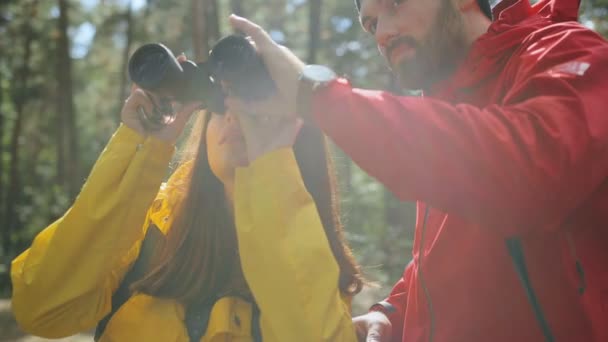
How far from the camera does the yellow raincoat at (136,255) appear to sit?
5.63 ft

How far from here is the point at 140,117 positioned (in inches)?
89.4

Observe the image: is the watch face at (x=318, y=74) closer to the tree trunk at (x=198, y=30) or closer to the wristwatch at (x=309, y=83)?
the wristwatch at (x=309, y=83)

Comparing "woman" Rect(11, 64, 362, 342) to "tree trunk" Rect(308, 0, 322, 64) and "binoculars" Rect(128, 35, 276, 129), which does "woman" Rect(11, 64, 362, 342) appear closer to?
"binoculars" Rect(128, 35, 276, 129)

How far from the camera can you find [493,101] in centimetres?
172

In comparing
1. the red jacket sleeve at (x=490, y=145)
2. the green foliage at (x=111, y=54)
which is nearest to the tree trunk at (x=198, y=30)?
the green foliage at (x=111, y=54)

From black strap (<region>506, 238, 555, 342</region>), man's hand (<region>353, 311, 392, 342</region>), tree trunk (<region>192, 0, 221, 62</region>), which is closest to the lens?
black strap (<region>506, 238, 555, 342</region>)

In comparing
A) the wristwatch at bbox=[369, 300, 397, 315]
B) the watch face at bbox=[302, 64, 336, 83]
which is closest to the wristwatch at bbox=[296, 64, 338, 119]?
the watch face at bbox=[302, 64, 336, 83]

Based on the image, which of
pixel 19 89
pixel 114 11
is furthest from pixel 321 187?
pixel 19 89

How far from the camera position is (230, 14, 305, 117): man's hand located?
158 cm

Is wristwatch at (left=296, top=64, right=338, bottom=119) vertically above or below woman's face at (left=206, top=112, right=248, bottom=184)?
above

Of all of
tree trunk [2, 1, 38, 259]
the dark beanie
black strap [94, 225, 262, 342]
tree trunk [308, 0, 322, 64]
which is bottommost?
tree trunk [2, 1, 38, 259]

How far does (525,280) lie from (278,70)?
95 centimetres

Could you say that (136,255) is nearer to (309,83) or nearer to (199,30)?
(309,83)

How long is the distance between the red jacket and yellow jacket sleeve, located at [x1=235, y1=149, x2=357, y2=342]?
35 centimetres
